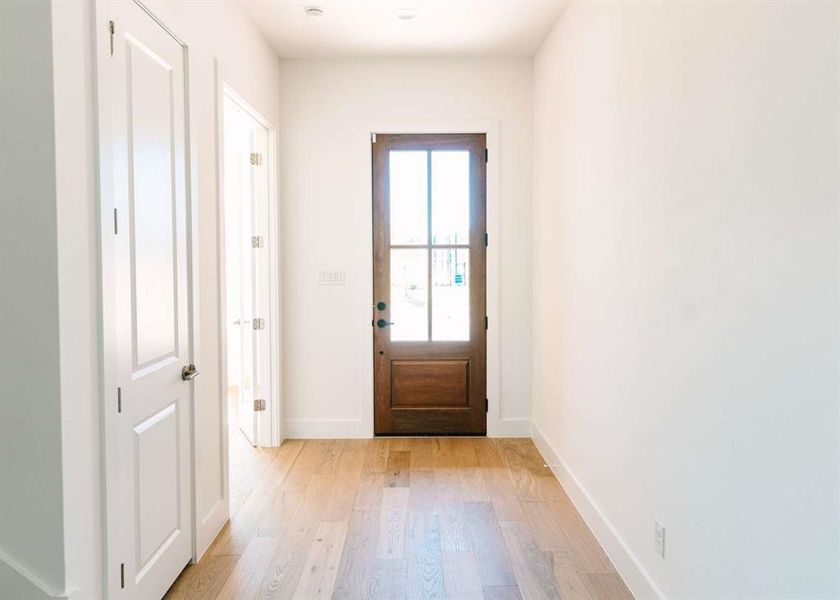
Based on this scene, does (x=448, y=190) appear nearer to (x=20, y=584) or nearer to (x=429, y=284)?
(x=429, y=284)

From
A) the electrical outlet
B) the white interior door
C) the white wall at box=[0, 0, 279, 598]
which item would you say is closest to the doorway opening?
the white interior door

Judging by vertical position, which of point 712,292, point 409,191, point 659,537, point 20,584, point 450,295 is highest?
point 409,191

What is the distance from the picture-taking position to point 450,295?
4.40 meters

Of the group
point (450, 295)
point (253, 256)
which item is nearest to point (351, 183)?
point (253, 256)

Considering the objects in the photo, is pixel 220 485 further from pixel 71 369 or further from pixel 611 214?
pixel 611 214

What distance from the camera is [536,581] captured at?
2.41 m

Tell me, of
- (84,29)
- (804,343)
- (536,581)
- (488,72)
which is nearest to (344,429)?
(536,581)

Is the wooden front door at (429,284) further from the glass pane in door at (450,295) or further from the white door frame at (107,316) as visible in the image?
the white door frame at (107,316)

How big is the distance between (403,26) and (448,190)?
1.16m

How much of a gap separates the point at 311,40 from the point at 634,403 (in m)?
3.10

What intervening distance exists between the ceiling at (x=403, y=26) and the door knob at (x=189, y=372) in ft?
6.89

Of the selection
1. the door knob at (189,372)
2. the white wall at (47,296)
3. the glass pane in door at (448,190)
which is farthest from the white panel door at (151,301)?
the glass pane in door at (448,190)

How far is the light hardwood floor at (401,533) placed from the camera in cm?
238

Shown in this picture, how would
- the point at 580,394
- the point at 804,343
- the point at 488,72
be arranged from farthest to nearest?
1. the point at 488,72
2. the point at 580,394
3. the point at 804,343
